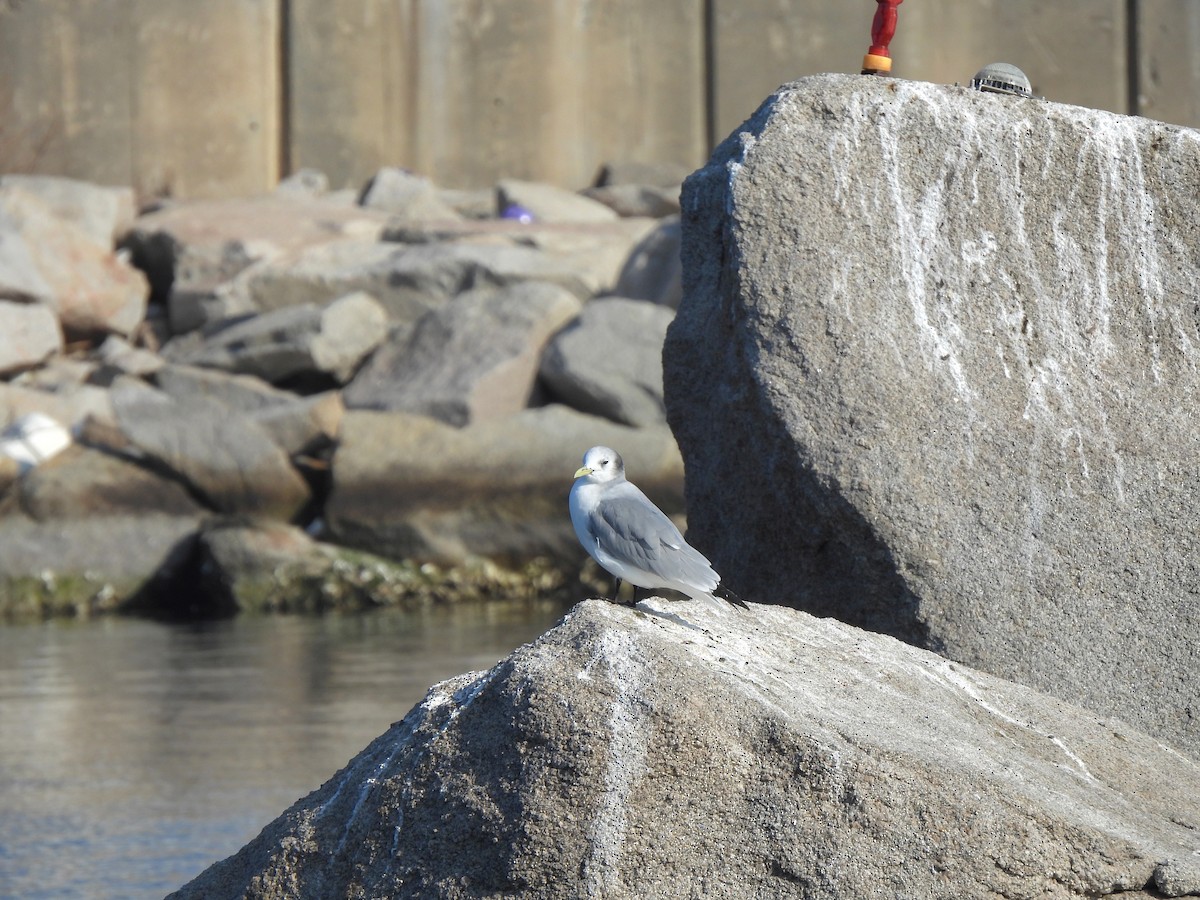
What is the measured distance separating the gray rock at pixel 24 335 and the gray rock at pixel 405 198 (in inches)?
151

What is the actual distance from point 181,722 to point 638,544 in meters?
5.17

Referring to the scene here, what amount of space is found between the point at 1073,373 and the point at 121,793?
13.6 ft

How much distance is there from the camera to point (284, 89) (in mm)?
19734

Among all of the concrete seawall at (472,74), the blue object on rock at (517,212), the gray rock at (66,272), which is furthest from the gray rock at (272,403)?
the concrete seawall at (472,74)

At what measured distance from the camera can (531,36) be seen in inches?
781

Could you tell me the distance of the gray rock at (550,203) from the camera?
61.1ft

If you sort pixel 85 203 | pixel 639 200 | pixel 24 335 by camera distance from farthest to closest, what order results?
1. pixel 639 200
2. pixel 85 203
3. pixel 24 335

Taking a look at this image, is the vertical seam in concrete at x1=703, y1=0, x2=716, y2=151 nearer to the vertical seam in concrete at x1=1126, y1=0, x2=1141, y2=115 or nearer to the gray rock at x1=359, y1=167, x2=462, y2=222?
the gray rock at x1=359, y1=167, x2=462, y2=222

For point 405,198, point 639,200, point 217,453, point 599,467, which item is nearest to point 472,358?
point 217,453

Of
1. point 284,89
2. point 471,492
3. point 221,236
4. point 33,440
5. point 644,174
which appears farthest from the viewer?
point 644,174

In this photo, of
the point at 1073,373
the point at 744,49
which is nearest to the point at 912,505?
the point at 1073,373

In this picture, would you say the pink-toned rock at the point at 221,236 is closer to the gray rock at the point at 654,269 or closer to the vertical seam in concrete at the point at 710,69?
the gray rock at the point at 654,269

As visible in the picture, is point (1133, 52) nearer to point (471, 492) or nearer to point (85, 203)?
point (471, 492)

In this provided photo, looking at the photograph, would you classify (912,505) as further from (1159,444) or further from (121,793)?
(121,793)
